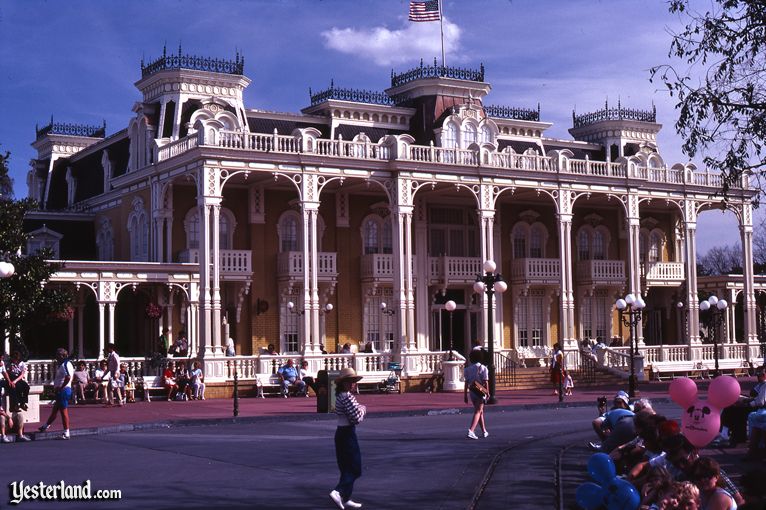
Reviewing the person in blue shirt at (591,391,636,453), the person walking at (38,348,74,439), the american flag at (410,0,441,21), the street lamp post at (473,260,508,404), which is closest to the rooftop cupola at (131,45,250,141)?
the american flag at (410,0,441,21)

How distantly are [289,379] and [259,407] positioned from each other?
17.9ft

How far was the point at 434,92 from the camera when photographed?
44219 mm

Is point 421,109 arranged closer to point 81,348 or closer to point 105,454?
point 81,348

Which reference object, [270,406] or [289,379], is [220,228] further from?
[270,406]

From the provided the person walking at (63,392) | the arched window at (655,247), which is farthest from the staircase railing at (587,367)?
the person walking at (63,392)

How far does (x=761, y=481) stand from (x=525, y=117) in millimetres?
41896

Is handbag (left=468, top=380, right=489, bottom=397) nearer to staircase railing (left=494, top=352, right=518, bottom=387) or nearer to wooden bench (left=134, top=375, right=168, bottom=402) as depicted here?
wooden bench (left=134, top=375, right=168, bottom=402)

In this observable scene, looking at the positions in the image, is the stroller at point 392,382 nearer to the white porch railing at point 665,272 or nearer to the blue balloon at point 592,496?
the white porch railing at point 665,272

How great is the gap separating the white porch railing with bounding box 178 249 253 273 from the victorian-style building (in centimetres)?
7

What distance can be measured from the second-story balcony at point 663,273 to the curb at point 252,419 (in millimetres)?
17110

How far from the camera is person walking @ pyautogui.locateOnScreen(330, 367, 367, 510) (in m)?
12.2

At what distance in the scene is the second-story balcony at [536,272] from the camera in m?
44.5

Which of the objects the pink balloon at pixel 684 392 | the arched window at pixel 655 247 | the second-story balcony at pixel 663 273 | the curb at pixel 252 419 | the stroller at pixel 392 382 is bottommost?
the curb at pixel 252 419

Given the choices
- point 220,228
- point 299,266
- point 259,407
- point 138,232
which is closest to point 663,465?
point 259,407
